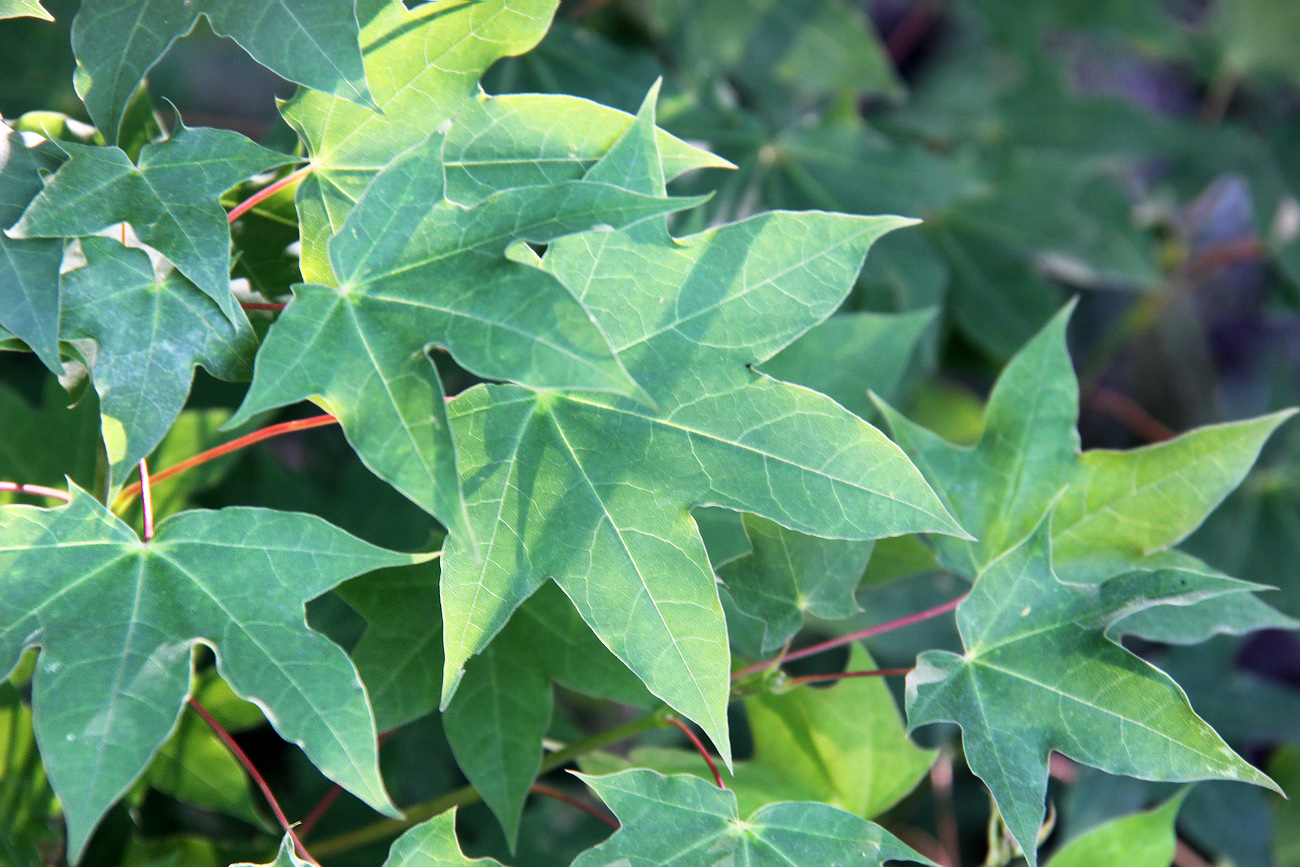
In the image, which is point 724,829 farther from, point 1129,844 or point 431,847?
point 1129,844

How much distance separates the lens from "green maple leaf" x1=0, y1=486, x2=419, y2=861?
2.07ft

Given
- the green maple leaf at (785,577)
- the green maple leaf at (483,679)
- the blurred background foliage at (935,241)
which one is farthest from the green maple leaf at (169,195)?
the green maple leaf at (785,577)

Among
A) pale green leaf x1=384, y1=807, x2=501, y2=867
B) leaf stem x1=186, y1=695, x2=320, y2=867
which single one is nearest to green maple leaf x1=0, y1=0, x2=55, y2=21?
leaf stem x1=186, y1=695, x2=320, y2=867

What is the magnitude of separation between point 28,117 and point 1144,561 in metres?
1.07

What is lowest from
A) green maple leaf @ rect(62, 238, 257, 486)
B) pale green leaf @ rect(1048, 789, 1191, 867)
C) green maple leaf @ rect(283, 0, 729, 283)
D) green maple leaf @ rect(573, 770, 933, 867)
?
pale green leaf @ rect(1048, 789, 1191, 867)

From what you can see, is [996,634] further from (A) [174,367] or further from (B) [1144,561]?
(A) [174,367]

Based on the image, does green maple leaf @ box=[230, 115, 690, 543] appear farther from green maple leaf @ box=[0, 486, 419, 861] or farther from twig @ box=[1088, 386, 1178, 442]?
twig @ box=[1088, 386, 1178, 442]

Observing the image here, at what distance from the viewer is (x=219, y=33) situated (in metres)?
0.78

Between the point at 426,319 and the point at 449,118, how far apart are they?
20 cm

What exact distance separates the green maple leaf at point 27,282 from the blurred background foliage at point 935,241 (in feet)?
0.59

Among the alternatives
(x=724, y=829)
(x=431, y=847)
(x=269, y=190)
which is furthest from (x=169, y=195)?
(x=724, y=829)

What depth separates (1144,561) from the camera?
95 centimetres

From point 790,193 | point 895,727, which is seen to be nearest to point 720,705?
point 895,727

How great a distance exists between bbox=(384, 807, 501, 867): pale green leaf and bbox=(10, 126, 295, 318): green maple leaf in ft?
1.34
